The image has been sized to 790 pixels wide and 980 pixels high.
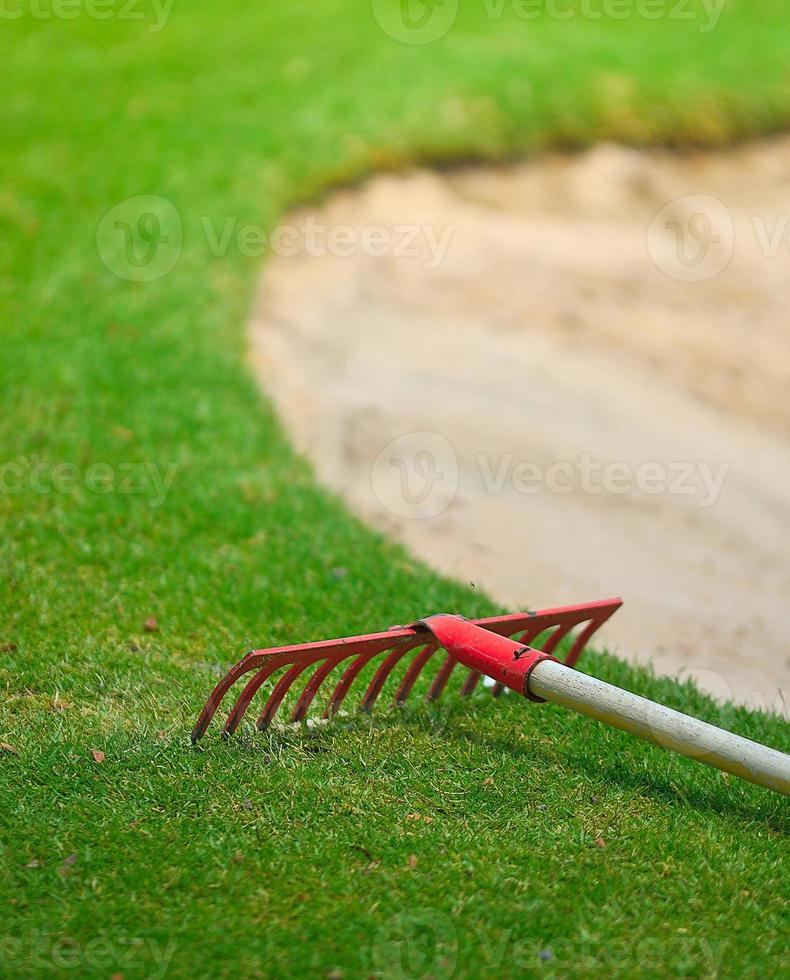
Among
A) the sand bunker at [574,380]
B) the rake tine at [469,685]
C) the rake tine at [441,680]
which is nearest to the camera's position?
the rake tine at [441,680]

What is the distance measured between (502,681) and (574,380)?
3920mm

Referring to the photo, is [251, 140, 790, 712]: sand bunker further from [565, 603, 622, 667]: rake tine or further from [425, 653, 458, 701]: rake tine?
[425, 653, 458, 701]: rake tine

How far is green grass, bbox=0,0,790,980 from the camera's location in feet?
10.4

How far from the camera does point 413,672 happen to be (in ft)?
13.7

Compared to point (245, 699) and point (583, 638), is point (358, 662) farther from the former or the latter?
point (583, 638)

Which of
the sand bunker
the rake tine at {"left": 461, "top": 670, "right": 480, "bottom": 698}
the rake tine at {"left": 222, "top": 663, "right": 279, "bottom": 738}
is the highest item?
the sand bunker

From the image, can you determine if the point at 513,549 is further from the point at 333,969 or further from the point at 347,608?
the point at 333,969

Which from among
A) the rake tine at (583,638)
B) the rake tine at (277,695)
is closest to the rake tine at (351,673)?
the rake tine at (277,695)

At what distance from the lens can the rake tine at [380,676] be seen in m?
4.08

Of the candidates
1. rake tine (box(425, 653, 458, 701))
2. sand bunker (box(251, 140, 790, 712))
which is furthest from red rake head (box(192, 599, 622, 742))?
sand bunker (box(251, 140, 790, 712))

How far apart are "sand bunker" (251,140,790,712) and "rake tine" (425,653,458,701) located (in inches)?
46.7

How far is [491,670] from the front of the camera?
3865 millimetres

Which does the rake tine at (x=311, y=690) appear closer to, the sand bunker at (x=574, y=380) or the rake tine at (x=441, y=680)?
the rake tine at (x=441, y=680)

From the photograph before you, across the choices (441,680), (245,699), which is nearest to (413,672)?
(441,680)
